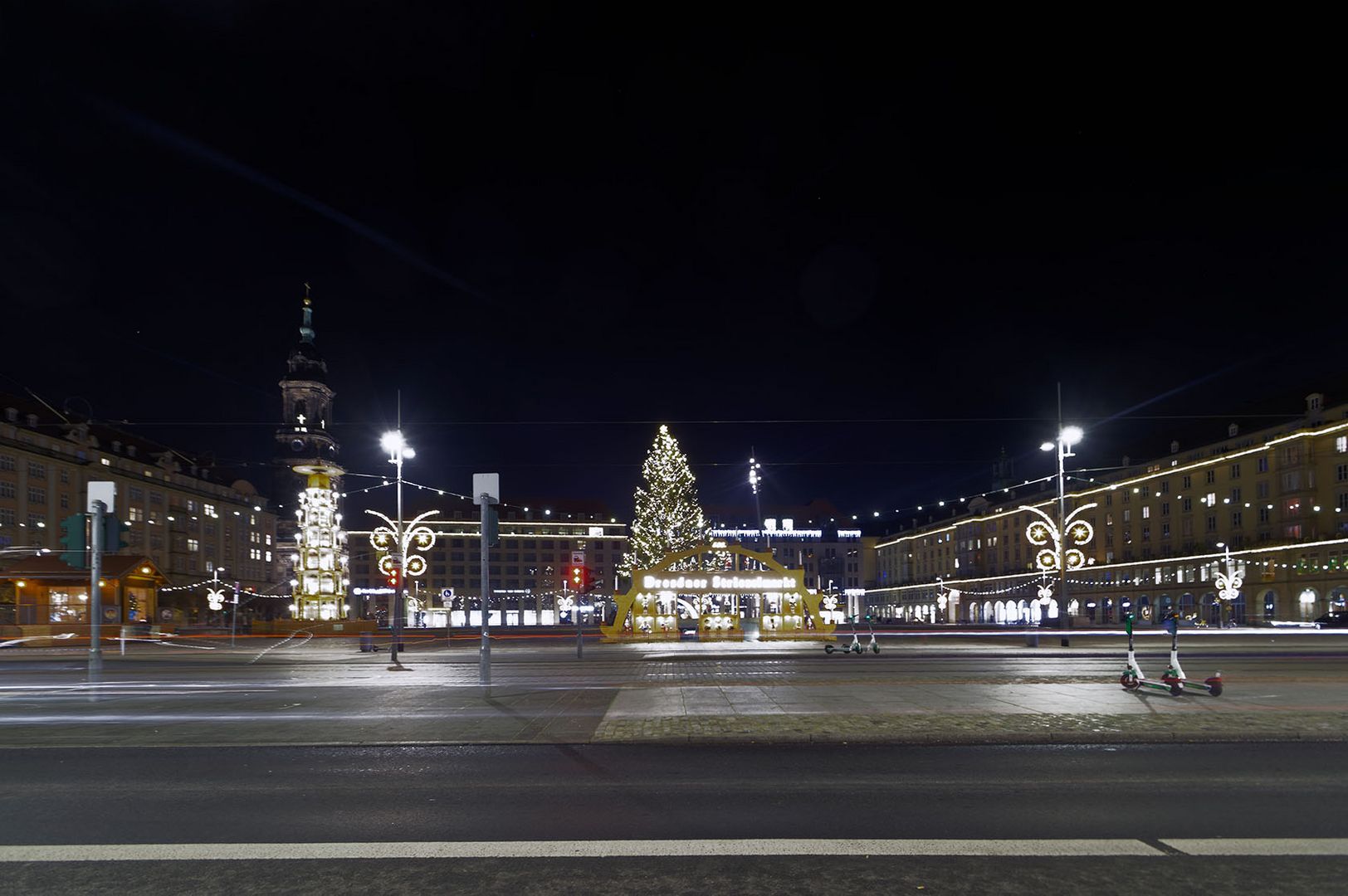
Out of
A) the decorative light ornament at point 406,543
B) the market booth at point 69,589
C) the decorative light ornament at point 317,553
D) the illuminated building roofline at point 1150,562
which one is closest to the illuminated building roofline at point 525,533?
the illuminated building roofline at point 1150,562

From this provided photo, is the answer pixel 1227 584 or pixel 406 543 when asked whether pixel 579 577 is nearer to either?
pixel 406 543

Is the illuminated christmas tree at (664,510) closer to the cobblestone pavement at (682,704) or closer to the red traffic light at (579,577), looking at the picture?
the red traffic light at (579,577)

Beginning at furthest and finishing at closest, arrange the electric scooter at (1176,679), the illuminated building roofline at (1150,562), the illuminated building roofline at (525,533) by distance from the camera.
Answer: the illuminated building roofline at (525,533) → the illuminated building roofline at (1150,562) → the electric scooter at (1176,679)

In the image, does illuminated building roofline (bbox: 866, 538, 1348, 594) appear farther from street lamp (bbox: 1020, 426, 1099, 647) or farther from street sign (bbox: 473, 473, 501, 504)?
street sign (bbox: 473, 473, 501, 504)

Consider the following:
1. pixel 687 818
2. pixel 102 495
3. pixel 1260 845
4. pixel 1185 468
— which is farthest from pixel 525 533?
pixel 1260 845

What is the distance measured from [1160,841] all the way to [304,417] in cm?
13323

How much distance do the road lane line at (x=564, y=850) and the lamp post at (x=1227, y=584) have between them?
6047cm

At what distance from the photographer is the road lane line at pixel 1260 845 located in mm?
6566

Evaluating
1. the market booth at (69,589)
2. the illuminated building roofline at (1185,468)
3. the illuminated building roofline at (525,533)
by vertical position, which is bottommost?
the market booth at (69,589)

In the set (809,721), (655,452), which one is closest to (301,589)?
(655,452)

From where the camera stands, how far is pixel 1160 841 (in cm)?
689

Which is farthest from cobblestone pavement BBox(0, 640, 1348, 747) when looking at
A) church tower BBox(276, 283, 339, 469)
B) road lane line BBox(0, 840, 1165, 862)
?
church tower BBox(276, 283, 339, 469)

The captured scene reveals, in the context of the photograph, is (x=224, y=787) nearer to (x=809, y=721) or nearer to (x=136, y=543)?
(x=809, y=721)

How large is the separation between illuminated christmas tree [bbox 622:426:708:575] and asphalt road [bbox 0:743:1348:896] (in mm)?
58412
